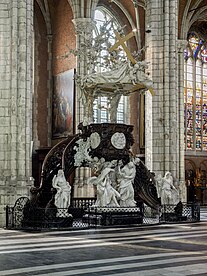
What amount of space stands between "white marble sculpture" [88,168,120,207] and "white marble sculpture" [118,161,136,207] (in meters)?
0.43

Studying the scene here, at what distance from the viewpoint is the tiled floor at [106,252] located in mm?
9664

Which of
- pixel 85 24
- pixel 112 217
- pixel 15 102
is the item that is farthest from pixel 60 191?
pixel 85 24

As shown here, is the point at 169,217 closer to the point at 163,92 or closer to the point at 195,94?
the point at 163,92

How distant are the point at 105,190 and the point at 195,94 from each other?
77.6 feet

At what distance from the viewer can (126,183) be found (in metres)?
19.1

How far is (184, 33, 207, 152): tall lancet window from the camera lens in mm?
40281

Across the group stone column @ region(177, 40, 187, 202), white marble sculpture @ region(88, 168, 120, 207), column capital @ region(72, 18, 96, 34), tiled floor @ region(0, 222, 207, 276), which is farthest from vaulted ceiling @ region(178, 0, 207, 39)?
tiled floor @ region(0, 222, 207, 276)

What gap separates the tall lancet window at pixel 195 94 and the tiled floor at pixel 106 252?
2353 centimetres

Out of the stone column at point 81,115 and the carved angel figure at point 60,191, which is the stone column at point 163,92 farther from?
the carved angel figure at point 60,191

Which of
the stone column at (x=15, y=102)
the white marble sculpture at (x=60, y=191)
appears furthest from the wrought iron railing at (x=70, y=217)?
the stone column at (x=15, y=102)

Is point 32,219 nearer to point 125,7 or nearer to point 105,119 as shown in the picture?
point 105,119

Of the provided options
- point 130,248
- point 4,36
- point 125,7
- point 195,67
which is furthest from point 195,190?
point 130,248

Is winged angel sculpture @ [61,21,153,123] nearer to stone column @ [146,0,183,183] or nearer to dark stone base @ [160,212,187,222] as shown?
dark stone base @ [160,212,187,222]

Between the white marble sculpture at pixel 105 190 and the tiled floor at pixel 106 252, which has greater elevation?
the white marble sculpture at pixel 105 190
